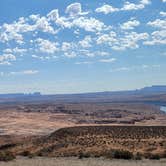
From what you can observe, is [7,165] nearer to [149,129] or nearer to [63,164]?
[63,164]

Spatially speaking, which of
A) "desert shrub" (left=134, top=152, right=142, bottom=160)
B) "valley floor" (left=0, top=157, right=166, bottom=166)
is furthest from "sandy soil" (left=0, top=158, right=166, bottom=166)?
"desert shrub" (left=134, top=152, right=142, bottom=160)

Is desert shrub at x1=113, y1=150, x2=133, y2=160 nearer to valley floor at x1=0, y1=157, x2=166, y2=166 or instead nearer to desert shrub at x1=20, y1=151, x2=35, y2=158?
valley floor at x1=0, y1=157, x2=166, y2=166

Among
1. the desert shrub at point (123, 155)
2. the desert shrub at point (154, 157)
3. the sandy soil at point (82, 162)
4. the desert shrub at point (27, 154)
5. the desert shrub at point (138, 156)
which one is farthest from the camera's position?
the desert shrub at point (27, 154)

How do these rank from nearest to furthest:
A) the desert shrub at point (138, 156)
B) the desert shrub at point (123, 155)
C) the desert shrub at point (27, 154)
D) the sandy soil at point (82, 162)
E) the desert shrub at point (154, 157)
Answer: the sandy soil at point (82, 162) → the desert shrub at point (154, 157) → the desert shrub at point (138, 156) → the desert shrub at point (123, 155) → the desert shrub at point (27, 154)

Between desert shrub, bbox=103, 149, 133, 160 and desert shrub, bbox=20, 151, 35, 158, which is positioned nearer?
desert shrub, bbox=103, 149, 133, 160

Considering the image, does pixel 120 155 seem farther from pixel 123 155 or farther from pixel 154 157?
pixel 154 157

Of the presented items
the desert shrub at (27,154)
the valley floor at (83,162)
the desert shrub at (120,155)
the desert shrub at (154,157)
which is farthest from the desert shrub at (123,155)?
the desert shrub at (27,154)

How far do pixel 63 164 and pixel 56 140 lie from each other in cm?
1986

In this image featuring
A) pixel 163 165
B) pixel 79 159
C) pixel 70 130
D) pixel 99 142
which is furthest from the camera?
pixel 70 130

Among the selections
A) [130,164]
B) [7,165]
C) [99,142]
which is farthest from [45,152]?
[130,164]

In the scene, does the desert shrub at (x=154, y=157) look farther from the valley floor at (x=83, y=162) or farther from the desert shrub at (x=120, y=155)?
the desert shrub at (x=120, y=155)

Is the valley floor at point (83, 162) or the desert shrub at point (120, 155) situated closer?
the valley floor at point (83, 162)

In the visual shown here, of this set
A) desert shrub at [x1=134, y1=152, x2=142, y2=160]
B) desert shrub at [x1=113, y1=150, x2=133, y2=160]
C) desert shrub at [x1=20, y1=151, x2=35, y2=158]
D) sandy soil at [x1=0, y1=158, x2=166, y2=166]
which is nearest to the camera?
sandy soil at [x1=0, y1=158, x2=166, y2=166]

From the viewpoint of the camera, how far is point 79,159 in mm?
39062
